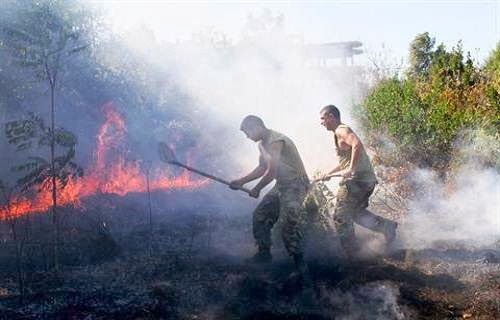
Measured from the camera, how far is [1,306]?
207 inches

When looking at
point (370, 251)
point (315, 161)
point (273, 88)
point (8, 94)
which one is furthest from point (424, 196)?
point (273, 88)

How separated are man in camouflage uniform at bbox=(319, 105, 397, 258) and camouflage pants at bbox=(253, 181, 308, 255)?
0.64 metres

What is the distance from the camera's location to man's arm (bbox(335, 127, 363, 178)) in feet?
22.9

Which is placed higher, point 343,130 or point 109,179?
point 343,130

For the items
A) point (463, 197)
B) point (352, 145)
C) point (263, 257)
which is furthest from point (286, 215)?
point (463, 197)

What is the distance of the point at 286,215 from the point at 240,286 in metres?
1.22

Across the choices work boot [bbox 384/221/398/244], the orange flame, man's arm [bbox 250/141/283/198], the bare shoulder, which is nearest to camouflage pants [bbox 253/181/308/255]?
man's arm [bbox 250/141/283/198]

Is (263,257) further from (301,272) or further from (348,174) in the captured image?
(348,174)

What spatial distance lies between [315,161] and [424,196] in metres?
6.66

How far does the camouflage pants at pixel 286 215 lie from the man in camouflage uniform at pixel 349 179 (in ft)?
2.11

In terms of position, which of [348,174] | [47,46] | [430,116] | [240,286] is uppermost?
[47,46]

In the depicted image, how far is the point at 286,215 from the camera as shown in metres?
6.65

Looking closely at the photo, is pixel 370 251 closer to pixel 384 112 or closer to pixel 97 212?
pixel 384 112

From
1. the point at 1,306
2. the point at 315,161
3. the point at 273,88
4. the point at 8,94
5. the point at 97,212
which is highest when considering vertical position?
the point at 273,88
